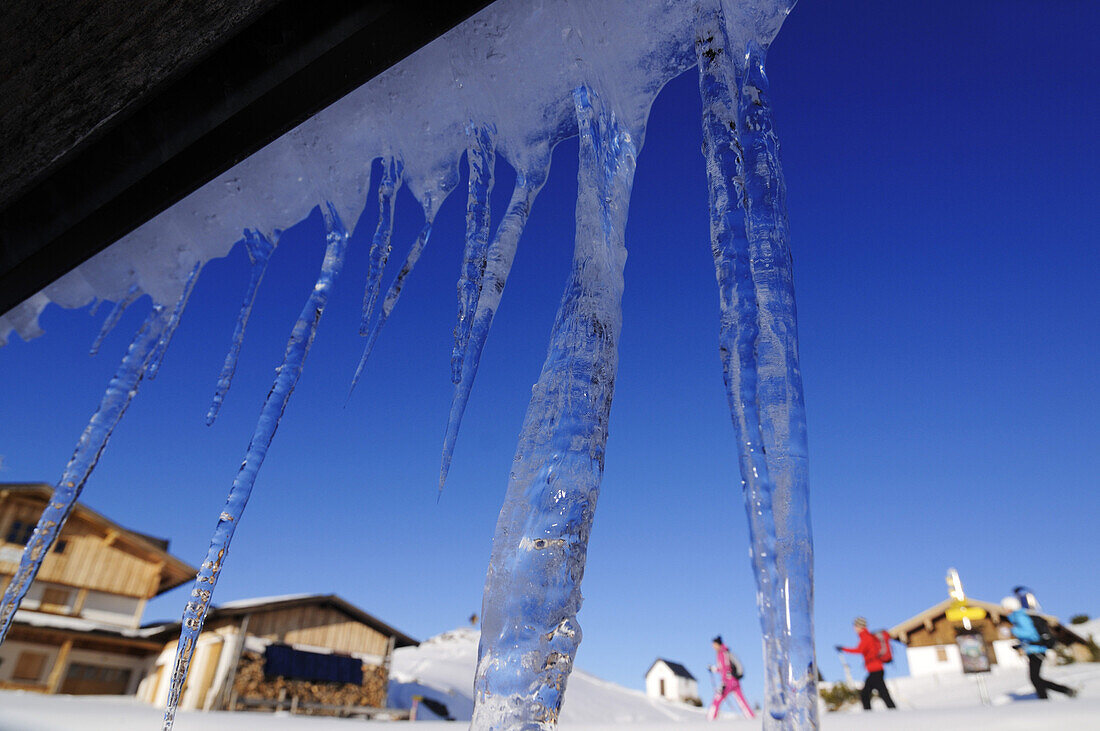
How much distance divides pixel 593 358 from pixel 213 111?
4.26 feet

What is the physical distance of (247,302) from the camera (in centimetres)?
308

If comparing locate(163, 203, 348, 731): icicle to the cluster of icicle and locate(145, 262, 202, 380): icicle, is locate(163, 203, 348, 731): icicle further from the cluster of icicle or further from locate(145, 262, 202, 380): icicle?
locate(145, 262, 202, 380): icicle

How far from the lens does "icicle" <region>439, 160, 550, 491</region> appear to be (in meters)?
1.97

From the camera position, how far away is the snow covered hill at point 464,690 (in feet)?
70.5

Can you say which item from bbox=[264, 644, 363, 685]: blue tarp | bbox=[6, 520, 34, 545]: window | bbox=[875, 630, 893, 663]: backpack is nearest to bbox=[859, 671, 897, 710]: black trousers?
bbox=[875, 630, 893, 663]: backpack

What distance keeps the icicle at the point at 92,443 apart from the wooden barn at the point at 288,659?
13.0 metres

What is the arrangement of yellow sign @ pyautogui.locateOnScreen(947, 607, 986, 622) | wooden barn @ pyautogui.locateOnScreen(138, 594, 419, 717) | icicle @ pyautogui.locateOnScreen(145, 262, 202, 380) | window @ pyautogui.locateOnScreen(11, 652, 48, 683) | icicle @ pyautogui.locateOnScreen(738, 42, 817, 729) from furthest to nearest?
1. yellow sign @ pyautogui.locateOnScreen(947, 607, 986, 622)
2. window @ pyautogui.locateOnScreen(11, 652, 48, 683)
3. wooden barn @ pyautogui.locateOnScreen(138, 594, 419, 717)
4. icicle @ pyautogui.locateOnScreen(145, 262, 202, 380)
5. icicle @ pyautogui.locateOnScreen(738, 42, 817, 729)

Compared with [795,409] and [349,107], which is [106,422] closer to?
[349,107]

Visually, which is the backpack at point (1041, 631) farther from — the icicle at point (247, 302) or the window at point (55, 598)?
the window at point (55, 598)

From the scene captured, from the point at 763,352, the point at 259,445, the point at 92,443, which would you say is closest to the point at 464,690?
the point at 92,443

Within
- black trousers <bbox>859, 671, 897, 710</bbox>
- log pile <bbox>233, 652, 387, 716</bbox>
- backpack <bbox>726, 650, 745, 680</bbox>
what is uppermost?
backpack <bbox>726, 650, 745, 680</bbox>

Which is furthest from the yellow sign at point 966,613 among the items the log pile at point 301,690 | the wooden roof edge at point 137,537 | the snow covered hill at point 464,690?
the wooden roof edge at point 137,537

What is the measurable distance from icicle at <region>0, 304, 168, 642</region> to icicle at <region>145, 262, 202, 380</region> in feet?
0.08

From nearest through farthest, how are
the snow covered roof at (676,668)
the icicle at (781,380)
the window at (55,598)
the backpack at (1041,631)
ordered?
the icicle at (781,380) → the backpack at (1041,631) → the window at (55,598) → the snow covered roof at (676,668)
